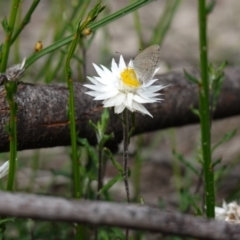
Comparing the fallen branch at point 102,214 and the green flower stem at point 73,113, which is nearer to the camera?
the fallen branch at point 102,214

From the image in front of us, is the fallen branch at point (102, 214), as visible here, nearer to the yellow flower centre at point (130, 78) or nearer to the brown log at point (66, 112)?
the yellow flower centre at point (130, 78)

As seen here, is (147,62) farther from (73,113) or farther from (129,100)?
(73,113)

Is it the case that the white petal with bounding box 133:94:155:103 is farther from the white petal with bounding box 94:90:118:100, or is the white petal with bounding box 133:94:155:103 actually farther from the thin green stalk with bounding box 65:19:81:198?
the thin green stalk with bounding box 65:19:81:198

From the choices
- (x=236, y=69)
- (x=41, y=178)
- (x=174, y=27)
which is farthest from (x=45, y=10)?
(x=236, y=69)

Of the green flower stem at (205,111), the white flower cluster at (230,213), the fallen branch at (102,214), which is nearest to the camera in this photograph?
the fallen branch at (102,214)

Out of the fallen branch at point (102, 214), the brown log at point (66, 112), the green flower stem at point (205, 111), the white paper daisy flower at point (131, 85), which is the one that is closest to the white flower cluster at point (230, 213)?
the green flower stem at point (205, 111)

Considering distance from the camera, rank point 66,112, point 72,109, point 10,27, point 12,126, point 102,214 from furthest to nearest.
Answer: point 66,112, point 10,27, point 72,109, point 12,126, point 102,214

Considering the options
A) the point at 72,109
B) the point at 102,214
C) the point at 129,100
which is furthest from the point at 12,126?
the point at 102,214
